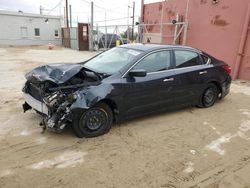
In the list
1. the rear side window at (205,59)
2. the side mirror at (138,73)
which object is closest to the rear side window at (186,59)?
the rear side window at (205,59)

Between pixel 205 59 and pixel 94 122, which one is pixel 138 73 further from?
pixel 205 59

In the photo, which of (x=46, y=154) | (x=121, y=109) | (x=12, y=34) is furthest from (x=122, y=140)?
(x=12, y=34)

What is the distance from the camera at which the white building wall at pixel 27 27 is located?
28.2 m

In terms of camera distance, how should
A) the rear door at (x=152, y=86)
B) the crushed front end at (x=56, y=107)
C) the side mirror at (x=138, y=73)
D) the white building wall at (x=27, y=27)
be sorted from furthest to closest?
the white building wall at (x=27, y=27)
the rear door at (x=152, y=86)
the side mirror at (x=138, y=73)
the crushed front end at (x=56, y=107)

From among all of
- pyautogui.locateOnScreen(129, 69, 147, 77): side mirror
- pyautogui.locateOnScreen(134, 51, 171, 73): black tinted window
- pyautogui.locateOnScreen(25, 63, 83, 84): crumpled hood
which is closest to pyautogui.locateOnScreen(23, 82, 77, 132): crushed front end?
pyautogui.locateOnScreen(25, 63, 83, 84): crumpled hood

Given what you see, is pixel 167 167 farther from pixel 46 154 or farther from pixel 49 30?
pixel 49 30

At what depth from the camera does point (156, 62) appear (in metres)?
4.60

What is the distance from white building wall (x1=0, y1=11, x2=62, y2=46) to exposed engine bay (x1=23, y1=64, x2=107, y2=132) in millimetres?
27903

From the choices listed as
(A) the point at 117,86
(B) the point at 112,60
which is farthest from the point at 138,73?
(B) the point at 112,60

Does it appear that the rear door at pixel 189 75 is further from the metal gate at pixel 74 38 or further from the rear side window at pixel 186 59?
the metal gate at pixel 74 38

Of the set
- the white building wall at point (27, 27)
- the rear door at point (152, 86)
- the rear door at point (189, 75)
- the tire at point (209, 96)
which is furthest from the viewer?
the white building wall at point (27, 27)

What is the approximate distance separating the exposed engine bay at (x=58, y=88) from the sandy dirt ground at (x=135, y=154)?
1.39 feet

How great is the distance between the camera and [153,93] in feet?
14.7

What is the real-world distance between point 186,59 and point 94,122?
2514 mm
